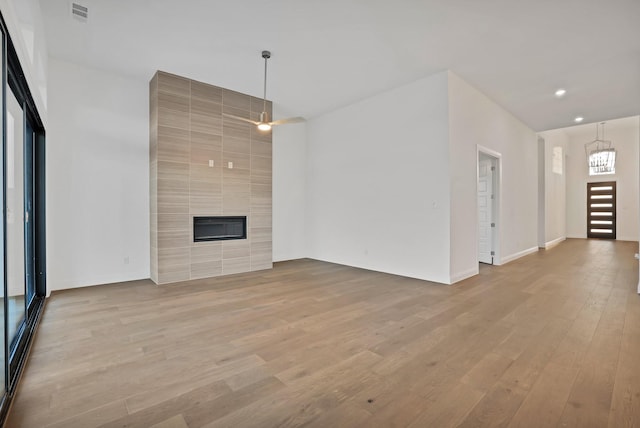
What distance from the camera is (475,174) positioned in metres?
5.13

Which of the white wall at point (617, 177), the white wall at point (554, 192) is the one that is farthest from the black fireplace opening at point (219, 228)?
the white wall at point (617, 177)

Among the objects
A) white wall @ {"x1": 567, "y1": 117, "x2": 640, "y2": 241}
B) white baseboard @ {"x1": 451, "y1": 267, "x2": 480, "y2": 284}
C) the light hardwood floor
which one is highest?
white wall @ {"x1": 567, "y1": 117, "x2": 640, "y2": 241}

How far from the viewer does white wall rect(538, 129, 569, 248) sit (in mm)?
8594

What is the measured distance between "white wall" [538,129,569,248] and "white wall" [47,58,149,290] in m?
9.91

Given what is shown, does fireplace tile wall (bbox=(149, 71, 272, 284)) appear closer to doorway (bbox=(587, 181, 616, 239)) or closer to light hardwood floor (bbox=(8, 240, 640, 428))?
light hardwood floor (bbox=(8, 240, 640, 428))

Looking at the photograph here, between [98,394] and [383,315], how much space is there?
2503 mm

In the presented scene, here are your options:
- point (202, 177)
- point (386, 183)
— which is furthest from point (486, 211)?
point (202, 177)

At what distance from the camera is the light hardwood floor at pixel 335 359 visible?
1.70 metres

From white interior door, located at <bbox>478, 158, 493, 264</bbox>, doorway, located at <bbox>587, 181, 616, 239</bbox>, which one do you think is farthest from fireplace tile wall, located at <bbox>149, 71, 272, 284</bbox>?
doorway, located at <bbox>587, 181, 616, 239</bbox>

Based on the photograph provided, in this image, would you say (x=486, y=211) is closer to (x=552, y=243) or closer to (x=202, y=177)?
(x=552, y=243)

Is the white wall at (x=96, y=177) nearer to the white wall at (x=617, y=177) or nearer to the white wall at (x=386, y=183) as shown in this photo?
the white wall at (x=386, y=183)

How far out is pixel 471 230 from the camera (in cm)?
504

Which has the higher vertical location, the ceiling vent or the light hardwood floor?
the ceiling vent

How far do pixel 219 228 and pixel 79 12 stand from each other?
328 centimetres
